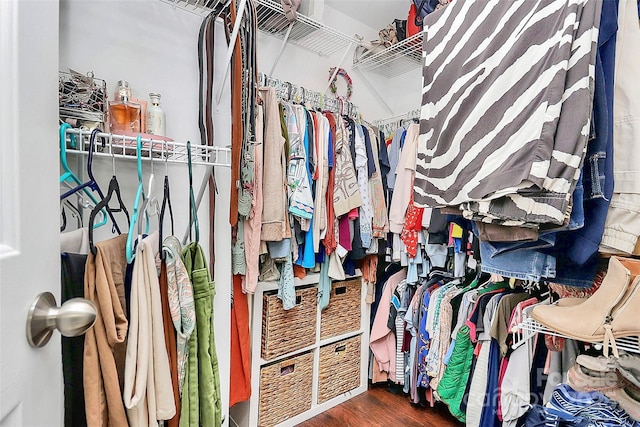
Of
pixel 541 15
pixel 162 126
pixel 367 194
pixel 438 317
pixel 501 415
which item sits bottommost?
pixel 501 415

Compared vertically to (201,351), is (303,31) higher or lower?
higher

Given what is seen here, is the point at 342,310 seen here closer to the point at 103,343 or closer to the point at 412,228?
the point at 412,228

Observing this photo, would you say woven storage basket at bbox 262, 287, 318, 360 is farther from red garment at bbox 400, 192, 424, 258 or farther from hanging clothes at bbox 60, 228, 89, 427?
hanging clothes at bbox 60, 228, 89, 427

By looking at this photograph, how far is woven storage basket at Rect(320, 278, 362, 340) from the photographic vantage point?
194 centimetres

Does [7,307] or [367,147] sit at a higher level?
[367,147]

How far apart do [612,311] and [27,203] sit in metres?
1.10

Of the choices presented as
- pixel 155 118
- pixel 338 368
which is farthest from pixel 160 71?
pixel 338 368

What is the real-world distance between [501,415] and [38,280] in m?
1.82

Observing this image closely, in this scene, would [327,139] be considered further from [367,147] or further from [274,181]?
[274,181]

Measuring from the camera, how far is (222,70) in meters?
1.35

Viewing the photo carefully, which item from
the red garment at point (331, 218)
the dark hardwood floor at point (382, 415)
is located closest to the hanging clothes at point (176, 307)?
the red garment at point (331, 218)

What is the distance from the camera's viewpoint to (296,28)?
1915mm

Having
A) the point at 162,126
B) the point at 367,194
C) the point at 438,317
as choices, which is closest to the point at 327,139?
the point at 367,194

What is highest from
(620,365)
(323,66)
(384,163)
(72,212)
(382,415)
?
(323,66)
